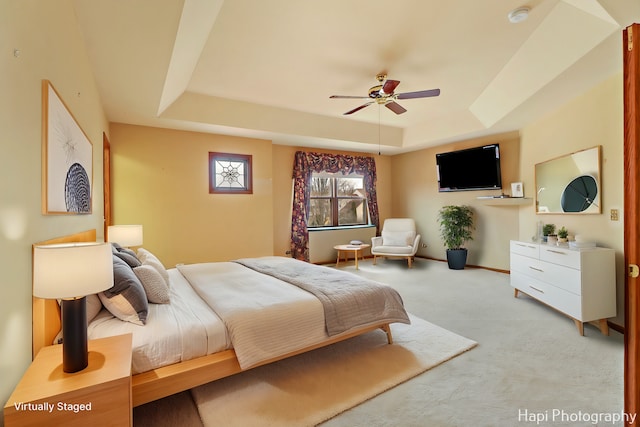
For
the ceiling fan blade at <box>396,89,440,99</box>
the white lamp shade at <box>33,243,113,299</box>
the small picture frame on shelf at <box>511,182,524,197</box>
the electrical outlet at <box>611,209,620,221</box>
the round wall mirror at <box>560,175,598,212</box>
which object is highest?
the ceiling fan blade at <box>396,89,440,99</box>

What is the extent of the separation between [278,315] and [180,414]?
797 mm

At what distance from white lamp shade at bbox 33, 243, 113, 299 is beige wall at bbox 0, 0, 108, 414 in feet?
0.28

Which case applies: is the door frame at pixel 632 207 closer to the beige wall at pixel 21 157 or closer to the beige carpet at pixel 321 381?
the beige carpet at pixel 321 381

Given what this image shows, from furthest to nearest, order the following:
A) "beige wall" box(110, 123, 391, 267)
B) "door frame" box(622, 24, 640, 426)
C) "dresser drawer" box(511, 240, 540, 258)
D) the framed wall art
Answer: the framed wall art, "beige wall" box(110, 123, 391, 267), "dresser drawer" box(511, 240, 540, 258), "door frame" box(622, 24, 640, 426)

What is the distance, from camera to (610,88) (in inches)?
115

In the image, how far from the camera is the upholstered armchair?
19.4ft

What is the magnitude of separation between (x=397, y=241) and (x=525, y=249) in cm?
276

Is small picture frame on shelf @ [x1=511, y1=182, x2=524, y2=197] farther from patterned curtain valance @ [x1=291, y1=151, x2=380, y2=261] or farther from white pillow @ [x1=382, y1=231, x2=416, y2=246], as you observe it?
patterned curtain valance @ [x1=291, y1=151, x2=380, y2=261]

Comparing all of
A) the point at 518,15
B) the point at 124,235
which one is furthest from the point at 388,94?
the point at 124,235

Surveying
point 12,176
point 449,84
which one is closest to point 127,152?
point 12,176

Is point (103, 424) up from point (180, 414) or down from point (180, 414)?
up

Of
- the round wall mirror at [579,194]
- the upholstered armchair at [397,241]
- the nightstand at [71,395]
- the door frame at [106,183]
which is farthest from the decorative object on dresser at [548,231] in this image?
the door frame at [106,183]

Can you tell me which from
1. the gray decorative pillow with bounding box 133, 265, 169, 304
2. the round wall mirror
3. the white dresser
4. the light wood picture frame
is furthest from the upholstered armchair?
the light wood picture frame

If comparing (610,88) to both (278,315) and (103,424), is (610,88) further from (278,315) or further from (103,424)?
(103,424)
